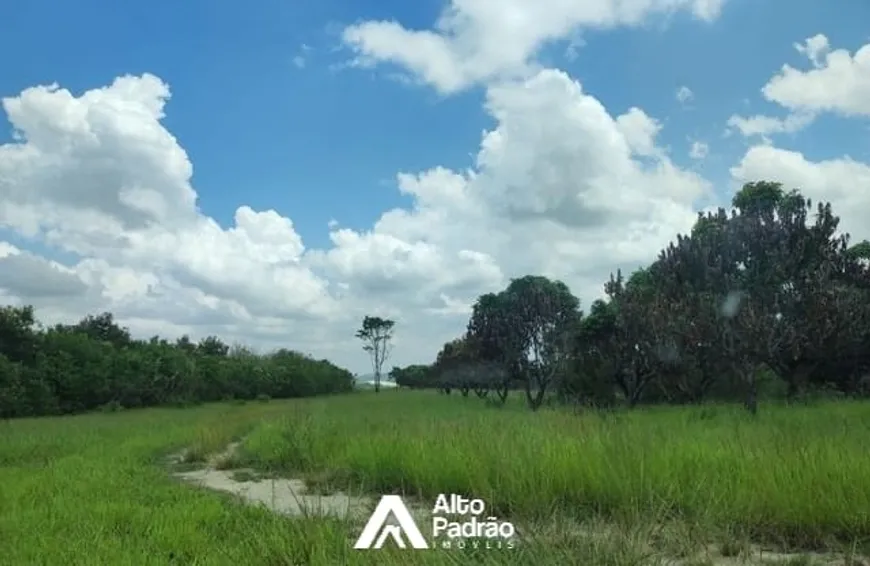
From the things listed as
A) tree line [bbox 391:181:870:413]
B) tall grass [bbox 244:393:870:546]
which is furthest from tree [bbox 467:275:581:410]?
tall grass [bbox 244:393:870:546]

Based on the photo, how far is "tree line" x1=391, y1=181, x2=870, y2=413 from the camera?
2238 cm

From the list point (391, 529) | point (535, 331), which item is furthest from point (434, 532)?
point (535, 331)

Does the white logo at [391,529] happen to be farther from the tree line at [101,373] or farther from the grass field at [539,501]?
the tree line at [101,373]

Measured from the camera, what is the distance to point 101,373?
3966cm

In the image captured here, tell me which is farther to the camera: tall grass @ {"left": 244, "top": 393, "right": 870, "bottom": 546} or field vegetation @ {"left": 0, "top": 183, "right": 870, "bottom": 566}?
tall grass @ {"left": 244, "top": 393, "right": 870, "bottom": 546}

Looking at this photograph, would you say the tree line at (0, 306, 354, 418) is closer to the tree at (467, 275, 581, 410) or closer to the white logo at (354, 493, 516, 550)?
the tree at (467, 275, 581, 410)

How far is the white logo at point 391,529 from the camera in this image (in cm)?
435

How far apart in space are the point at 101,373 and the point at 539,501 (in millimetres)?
37904

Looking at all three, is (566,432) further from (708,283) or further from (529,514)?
(708,283)

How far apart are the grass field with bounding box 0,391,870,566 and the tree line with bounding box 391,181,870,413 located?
1358cm

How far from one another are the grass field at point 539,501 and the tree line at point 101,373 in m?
27.2

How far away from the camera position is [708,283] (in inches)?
918

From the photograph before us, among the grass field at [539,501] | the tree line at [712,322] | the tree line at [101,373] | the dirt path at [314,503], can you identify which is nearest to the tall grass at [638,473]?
the grass field at [539,501]

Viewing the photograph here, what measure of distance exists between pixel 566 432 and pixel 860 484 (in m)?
3.63
